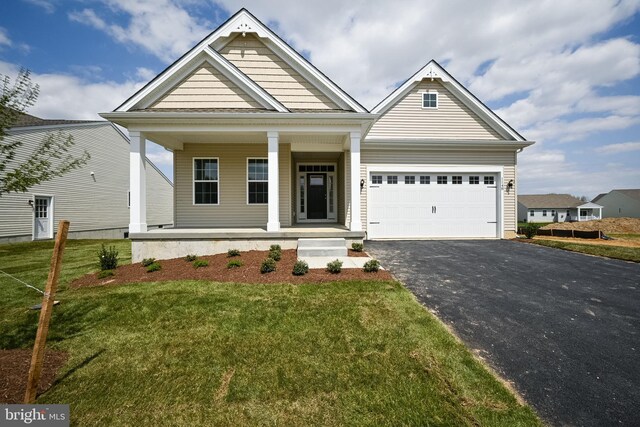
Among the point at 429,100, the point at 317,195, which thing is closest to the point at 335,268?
the point at 317,195

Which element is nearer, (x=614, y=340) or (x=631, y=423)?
(x=631, y=423)

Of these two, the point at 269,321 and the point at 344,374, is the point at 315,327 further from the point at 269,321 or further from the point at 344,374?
the point at 344,374

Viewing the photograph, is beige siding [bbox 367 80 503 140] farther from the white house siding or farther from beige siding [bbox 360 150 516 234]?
the white house siding

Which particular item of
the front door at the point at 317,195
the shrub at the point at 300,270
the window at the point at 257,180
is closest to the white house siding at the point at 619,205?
the front door at the point at 317,195

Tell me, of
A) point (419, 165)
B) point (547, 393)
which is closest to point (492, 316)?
point (547, 393)

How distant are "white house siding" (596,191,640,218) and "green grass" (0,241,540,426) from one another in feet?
210

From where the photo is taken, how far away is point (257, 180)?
10289 mm

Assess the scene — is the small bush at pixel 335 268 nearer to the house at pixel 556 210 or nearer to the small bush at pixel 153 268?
the small bush at pixel 153 268

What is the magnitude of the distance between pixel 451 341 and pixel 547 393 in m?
0.92

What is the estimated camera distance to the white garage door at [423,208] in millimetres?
11148

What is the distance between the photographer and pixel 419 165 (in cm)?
1113

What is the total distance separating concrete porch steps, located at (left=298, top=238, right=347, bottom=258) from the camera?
7375 millimetres

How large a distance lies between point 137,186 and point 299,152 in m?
5.56

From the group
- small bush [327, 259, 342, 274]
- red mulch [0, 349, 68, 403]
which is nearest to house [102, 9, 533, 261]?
small bush [327, 259, 342, 274]
